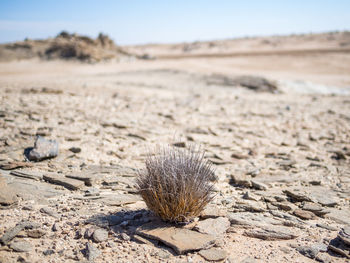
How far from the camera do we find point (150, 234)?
10.7 feet

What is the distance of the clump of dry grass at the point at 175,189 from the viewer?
3322mm

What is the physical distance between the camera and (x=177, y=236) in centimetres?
325

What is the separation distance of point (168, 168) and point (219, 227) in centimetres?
94

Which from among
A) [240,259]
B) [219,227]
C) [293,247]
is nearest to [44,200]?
[219,227]

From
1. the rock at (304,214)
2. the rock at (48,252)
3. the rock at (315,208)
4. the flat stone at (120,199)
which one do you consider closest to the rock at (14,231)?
the rock at (48,252)

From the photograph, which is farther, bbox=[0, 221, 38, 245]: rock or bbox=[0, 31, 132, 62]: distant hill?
bbox=[0, 31, 132, 62]: distant hill

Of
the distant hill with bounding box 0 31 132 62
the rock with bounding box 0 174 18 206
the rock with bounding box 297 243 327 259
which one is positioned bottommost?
the rock with bounding box 297 243 327 259

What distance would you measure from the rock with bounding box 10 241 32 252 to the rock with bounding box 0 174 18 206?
2.98ft

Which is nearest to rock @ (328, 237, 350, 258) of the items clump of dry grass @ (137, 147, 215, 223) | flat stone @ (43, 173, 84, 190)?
clump of dry grass @ (137, 147, 215, 223)

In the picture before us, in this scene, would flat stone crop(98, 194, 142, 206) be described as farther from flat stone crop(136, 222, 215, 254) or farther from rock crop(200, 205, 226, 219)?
rock crop(200, 205, 226, 219)

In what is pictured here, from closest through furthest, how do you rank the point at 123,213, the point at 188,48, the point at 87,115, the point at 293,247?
the point at 293,247 → the point at 123,213 → the point at 87,115 → the point at 188,48

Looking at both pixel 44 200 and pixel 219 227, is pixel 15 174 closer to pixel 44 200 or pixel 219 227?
pixel 44 200

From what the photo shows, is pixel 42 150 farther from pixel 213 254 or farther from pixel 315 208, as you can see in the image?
pixel 315 208

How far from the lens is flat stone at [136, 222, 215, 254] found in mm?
3111
